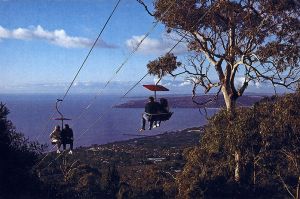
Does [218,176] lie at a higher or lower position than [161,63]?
lower

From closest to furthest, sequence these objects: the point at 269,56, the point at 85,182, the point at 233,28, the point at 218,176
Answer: the point at 269,56 < the point at 233,28 < the point at 218,176 < the point at 85,182

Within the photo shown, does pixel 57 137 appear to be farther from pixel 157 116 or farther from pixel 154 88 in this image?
pixel 154 88

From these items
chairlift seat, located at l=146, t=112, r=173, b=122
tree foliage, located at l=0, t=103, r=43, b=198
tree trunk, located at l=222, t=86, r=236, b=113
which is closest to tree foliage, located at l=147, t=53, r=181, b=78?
tree trunk, located at l=222, t=86, r=236, b=113

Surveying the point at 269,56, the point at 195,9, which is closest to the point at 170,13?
the point at 195,9

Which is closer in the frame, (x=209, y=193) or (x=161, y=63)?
(x=161, y=63)

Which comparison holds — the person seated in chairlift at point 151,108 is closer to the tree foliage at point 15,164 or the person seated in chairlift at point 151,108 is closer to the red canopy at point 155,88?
the red canopy at point 155,88

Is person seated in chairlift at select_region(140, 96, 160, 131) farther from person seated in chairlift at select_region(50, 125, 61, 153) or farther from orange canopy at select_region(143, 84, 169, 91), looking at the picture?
person seated in chairlift at select_region(50, 125, 61, 153)

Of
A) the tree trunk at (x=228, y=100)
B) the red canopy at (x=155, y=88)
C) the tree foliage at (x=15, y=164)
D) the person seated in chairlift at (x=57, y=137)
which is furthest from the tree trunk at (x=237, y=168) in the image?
the tree foliage at (x=15, y=164)

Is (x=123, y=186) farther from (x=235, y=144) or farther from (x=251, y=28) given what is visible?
(x=251, y=28)

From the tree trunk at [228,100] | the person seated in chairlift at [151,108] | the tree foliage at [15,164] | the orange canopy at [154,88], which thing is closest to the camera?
the orange canopy at [154,88]

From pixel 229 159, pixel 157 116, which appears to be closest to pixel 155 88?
pixel 157 116

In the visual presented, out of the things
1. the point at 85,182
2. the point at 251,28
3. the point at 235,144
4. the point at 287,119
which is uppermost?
the point at 251,28
